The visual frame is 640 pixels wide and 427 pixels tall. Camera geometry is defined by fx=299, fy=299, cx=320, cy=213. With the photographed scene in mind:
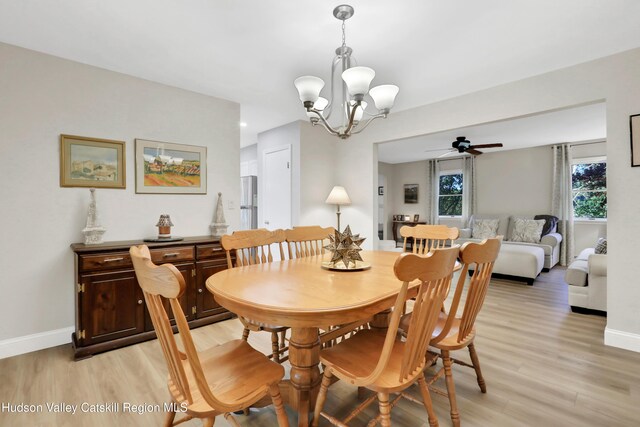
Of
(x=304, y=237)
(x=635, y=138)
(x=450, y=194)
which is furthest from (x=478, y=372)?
(x=450, y=194)

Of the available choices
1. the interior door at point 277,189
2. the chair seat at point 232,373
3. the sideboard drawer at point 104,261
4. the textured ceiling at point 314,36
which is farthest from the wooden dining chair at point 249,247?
the interior door at point 277,189

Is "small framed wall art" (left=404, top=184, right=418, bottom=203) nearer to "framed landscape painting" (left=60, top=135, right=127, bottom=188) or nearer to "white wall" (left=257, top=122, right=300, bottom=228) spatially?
"white wall" (left=257, top=122, right=300, bottom=228)

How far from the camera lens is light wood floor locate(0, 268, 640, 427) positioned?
5.49ft

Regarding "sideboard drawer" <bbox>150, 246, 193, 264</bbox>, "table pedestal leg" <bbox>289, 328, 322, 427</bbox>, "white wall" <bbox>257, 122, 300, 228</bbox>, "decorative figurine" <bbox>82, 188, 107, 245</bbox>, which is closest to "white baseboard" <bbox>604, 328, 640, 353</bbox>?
"table pedestal leg" <bbox>289, 328, 322, 427</bbox>

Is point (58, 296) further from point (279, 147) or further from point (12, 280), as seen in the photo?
point (279, 147)

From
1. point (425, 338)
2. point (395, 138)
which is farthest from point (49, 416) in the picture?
point (395, 138)

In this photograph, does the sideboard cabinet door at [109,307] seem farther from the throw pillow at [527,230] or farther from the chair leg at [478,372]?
the throw pillow at [527,230]

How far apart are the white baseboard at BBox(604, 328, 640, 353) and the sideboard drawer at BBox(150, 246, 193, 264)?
12.5 ft

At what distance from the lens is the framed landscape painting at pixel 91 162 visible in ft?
8.64

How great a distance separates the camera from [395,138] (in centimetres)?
402

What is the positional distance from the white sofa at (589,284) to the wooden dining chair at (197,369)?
3610 mm

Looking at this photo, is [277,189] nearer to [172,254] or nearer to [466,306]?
[172,254]

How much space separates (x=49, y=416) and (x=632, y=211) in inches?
172

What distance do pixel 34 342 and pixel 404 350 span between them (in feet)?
9.98
